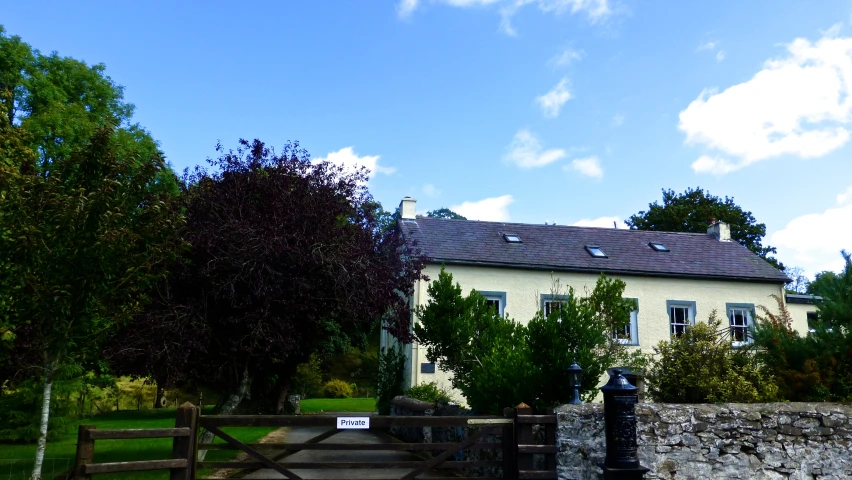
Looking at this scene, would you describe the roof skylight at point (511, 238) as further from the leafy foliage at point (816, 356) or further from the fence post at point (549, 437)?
the fence post at point (549, 437)

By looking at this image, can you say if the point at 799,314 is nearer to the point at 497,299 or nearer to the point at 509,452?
the point at 497,299

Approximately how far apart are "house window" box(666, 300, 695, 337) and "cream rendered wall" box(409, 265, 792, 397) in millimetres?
156

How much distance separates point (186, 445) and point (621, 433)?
5.12 metres

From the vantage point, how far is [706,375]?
11336mm

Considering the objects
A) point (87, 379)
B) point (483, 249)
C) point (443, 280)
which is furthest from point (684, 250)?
point (87, 379)

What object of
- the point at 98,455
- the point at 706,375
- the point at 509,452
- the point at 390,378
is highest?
the point at 706,375

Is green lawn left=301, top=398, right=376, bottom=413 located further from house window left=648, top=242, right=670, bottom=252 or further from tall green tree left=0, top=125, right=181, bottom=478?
tall green tree left=0, top=125, right=181, bottom=478

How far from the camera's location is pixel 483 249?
2164 centimetres

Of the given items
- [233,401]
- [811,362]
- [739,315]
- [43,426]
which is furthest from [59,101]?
[739,315]

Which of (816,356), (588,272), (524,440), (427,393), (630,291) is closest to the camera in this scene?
(524,440)

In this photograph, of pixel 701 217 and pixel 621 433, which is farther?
pixel 701 217

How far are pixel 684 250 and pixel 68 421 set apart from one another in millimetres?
21196

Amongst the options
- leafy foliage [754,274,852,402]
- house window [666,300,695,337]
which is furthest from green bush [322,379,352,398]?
leafy foliage [754,274,852,402]

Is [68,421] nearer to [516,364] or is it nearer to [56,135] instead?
[56,135]
